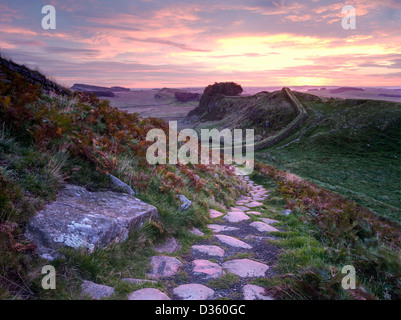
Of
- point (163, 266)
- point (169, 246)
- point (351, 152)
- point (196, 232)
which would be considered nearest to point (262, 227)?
point (196, 232)

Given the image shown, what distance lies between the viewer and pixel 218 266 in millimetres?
4250

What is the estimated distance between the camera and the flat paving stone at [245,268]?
406cm

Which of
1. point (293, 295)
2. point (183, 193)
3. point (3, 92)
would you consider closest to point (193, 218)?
point (183, 193)

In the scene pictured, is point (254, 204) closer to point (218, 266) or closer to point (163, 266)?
point (218, 266)

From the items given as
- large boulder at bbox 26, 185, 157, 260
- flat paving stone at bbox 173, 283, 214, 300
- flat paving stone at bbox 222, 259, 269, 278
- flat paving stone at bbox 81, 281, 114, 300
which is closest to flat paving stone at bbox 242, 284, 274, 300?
flat paving stone at bbox 222, 259, 269, 278

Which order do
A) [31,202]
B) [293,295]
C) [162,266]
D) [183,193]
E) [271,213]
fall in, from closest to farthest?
[293,295]
[31,202]
[162,266]
[183,193]
[271,213]

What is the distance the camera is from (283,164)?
100 feet

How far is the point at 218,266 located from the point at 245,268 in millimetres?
440

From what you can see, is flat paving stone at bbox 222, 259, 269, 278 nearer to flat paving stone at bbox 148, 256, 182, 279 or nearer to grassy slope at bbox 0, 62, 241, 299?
flat paving stone at bbox 148, 256, 182, 279

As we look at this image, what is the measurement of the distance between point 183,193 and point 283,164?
2590 centimetres

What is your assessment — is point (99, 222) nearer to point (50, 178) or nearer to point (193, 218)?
point (50, 178)

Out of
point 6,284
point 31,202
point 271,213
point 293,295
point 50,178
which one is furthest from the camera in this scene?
point 271,213

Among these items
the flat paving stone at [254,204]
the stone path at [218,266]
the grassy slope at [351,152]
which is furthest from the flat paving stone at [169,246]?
the grassy slope at [351,152]

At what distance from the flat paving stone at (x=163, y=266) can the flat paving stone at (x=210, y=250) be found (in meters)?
0.69
